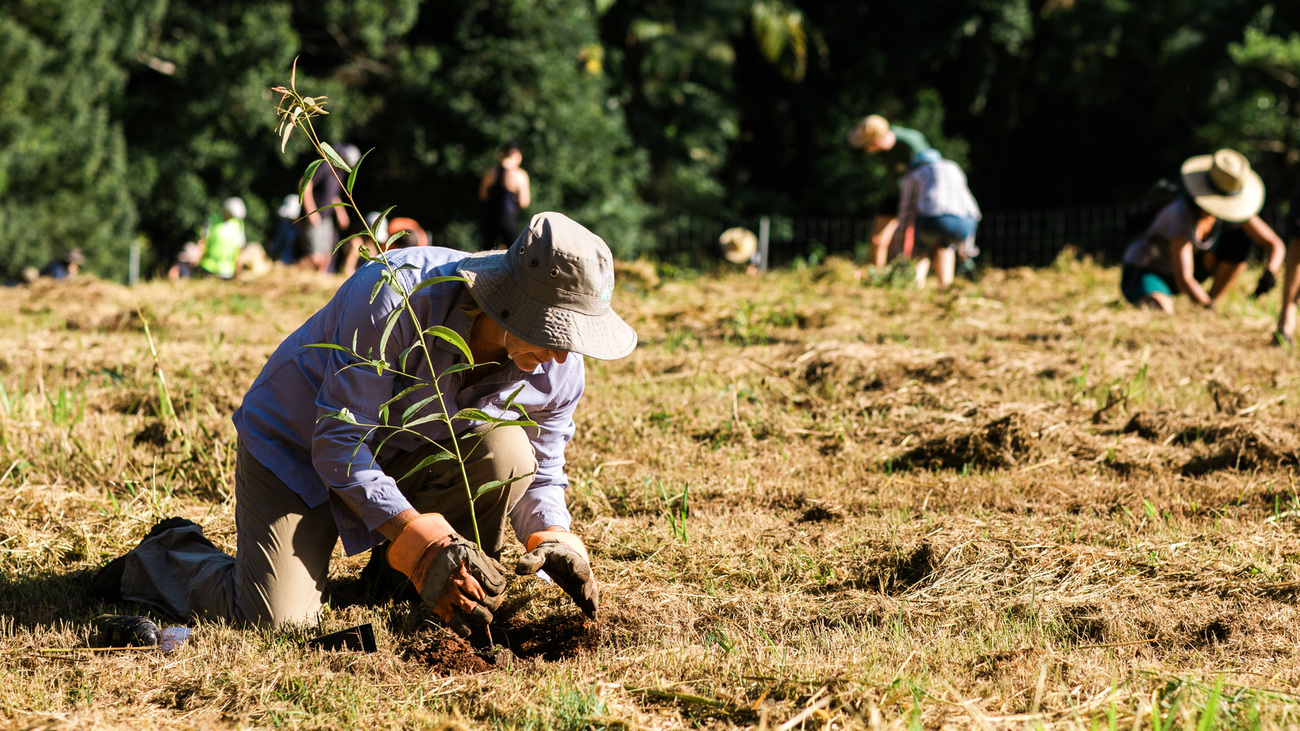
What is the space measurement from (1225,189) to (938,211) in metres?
1.84

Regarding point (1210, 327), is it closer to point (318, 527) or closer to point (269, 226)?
point (318, 527)

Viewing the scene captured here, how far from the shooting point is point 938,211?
25.2 feet

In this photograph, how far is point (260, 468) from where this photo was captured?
2824 mm

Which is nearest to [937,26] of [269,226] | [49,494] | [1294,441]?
[269,226]

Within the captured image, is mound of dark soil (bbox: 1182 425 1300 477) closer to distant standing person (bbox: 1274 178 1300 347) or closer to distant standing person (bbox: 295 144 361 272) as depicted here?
distant standing person (bbox: 1274 178 1300 347)

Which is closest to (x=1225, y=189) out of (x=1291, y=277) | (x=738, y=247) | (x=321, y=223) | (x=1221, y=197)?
(x=1221, y=197)

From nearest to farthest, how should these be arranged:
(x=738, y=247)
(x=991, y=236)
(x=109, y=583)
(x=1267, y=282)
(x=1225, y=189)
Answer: (x=109, y=583), (x=1225, y=189), (x=1267, y=282), (x=738, y=247), (x=991, y=236)

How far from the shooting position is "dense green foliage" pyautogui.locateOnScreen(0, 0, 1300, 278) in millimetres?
17578

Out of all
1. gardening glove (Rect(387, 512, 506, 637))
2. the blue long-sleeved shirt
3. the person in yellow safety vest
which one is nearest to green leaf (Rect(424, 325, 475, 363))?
the blue long-sleeved shirt

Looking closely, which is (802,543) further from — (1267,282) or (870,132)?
(870,132)

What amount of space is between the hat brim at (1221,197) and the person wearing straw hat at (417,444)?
16.5 feet

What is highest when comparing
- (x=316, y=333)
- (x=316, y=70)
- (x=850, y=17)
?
(x=850, y=17)

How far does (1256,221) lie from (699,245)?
13.4 m

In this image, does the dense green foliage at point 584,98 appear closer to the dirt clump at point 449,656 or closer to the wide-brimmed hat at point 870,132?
the wide-brimmed hat at point 870,132
